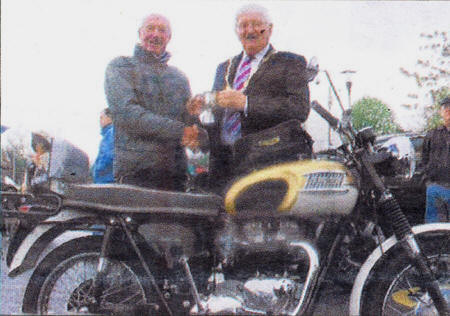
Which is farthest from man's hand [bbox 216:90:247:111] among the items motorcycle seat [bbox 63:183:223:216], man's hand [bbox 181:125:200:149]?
motorcycle seat [bbox 63:183:223:216]

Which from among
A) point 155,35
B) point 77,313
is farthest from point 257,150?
point 77,313

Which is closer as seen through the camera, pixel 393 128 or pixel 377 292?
pixel 377 292

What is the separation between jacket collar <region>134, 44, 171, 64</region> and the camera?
209 centimetres

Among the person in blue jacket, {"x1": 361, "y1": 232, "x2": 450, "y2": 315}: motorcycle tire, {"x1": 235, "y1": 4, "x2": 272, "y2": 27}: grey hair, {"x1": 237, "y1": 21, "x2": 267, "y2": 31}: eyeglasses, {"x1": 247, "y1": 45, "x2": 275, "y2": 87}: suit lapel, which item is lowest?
{"x1": 361, "y1": 232, "x2": 450, "y2": 315}: motorcycle tire

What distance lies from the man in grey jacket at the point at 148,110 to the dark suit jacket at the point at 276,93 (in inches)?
7.5

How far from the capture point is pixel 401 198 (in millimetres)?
2471

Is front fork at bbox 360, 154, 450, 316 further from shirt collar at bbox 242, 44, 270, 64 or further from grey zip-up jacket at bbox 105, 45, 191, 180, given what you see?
grey zip-up jacket at bbox 105, 45, 191, 180

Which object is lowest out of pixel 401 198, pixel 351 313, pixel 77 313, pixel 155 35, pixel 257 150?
pixel 351 313

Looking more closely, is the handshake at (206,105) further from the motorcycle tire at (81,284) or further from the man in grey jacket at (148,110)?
the motorcycle tire at (81,284)

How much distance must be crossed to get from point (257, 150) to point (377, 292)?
2.08ft

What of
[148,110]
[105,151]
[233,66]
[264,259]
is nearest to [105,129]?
[105,151]

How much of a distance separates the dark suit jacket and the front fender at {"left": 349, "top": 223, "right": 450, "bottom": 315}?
21.1 inches

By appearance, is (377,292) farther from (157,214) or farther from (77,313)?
(77,313)

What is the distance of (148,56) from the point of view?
2102 mm
